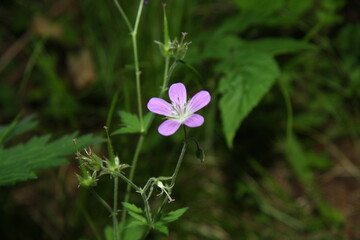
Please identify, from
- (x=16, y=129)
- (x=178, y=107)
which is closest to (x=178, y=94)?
(x=178, y=107)

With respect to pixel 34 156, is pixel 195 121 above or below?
above

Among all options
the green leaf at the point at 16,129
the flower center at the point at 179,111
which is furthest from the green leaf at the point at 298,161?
the green leaf at the point at 16,129

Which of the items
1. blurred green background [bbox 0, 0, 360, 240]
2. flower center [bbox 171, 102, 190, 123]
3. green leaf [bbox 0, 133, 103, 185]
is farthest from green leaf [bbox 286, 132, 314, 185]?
green leaf [bbox 0, 133, 103, 185]

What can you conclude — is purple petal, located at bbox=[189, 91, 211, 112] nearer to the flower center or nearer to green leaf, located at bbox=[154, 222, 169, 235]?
the flower center

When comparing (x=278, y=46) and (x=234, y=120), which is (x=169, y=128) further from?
(x=278, y=46)

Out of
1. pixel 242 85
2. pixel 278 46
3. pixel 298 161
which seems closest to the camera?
pixel 242 85

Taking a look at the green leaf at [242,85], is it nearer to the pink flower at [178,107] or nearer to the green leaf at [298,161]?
the pink flower at [178,107]
